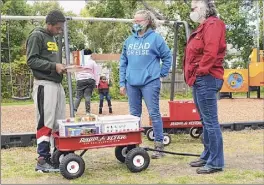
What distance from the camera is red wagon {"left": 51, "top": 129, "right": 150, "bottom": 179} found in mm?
4582

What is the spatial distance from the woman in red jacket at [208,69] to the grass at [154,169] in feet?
0.94

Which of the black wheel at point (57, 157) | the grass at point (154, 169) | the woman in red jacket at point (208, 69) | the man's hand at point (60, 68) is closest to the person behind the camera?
the grass at point (154, 169)

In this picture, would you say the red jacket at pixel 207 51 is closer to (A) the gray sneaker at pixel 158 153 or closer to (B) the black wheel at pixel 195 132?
(A) the gray sneaker at pixel 158 153

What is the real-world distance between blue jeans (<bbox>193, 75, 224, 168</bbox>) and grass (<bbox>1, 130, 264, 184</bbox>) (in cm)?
19

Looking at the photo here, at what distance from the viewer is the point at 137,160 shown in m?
4.85

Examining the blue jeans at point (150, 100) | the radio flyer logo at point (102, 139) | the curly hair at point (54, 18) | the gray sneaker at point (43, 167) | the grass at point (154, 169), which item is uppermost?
the curly hair at point (54, 18)

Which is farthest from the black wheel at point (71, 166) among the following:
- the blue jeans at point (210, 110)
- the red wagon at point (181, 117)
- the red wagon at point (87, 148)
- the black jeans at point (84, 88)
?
the black jeans at point (84, 88)

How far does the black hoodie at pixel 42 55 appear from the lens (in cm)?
486

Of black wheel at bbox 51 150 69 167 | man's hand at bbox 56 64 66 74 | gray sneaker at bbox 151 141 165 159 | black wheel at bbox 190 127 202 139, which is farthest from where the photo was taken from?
black wheel at bbox 190 127 202 139

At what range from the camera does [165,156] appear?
571 centimetres

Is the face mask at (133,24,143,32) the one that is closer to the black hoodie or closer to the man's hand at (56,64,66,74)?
the black hoodie

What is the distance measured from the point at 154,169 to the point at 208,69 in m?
1.26

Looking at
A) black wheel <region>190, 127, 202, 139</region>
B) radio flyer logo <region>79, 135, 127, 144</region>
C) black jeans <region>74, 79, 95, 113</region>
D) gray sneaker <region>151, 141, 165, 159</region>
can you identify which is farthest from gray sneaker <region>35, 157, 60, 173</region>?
black jeans <region>74, 79, 95, 113</region>

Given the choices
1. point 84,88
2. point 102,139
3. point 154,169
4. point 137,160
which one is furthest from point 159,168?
point 84,88
